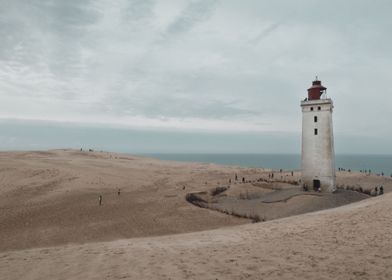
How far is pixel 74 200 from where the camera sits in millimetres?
28609

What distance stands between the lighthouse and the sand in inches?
411

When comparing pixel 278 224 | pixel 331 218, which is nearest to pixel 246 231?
pixel 278 224

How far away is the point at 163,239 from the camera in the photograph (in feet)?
54.8

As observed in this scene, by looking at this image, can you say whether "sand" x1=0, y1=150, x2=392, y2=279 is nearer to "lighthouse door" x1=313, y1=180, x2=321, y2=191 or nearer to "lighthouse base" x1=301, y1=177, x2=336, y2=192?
"lighthouse base" x1=301, y1=177, x2=336, y2=192

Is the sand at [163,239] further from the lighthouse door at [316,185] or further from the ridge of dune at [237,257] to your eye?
Result: the lighthouse door at [316,185]

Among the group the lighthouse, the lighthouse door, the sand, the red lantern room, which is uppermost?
the red lantern room

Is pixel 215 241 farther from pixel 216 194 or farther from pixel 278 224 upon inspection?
pixel 216 194

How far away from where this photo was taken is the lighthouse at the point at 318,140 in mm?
31094

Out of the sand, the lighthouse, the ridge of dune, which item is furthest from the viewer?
the lighthouse

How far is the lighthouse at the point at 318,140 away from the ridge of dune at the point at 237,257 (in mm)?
14862

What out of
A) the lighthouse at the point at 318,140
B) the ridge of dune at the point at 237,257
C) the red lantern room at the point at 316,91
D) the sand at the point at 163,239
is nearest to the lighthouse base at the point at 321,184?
the lighthouse at the point at 318,140

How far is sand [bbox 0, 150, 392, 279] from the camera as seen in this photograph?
10.5 meters

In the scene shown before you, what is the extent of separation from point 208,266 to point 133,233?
1082cm

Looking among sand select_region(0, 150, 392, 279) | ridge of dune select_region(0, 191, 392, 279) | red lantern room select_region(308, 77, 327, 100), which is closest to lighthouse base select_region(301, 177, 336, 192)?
red lantern room select_region(308, 77, 327, 100)
